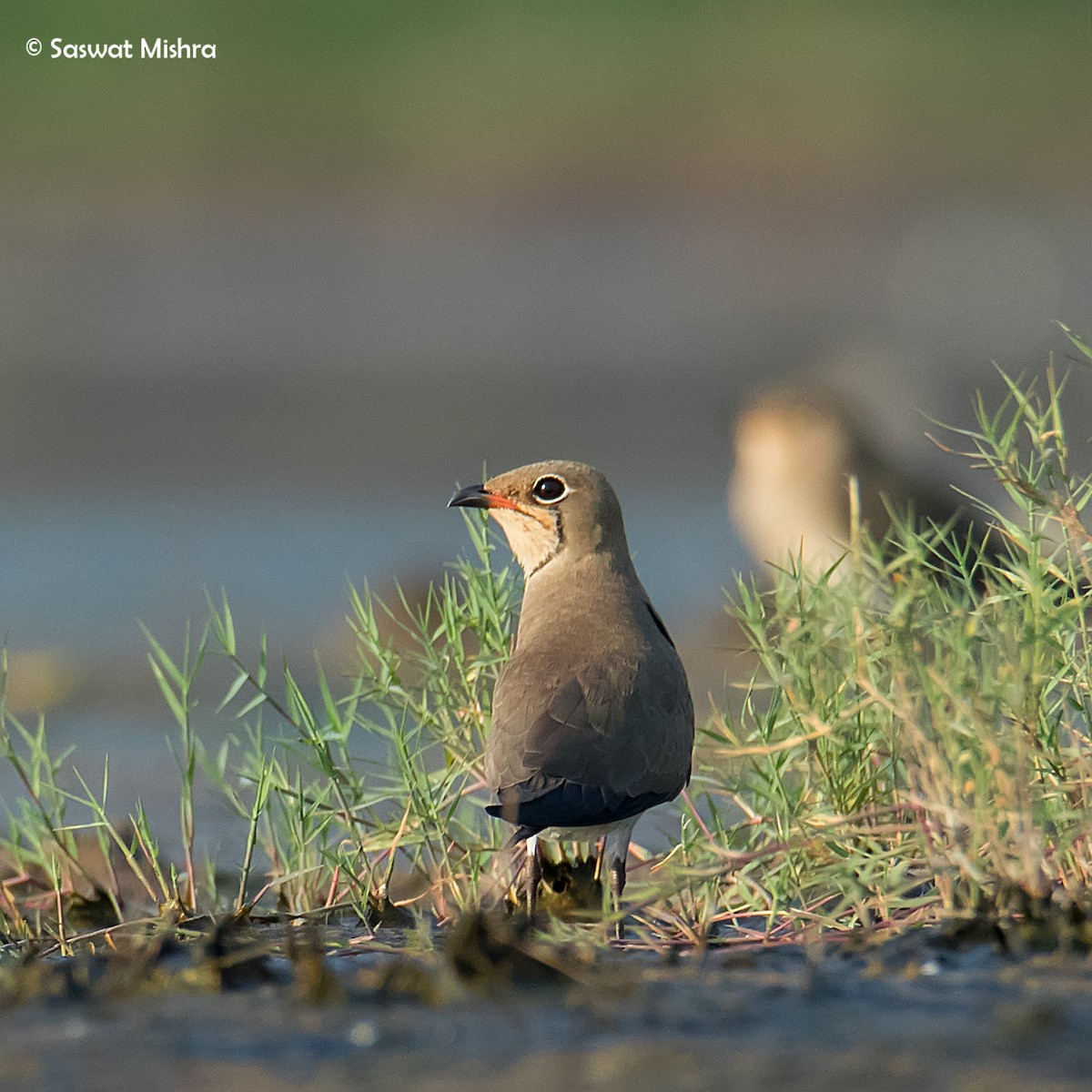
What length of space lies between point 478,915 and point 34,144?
1860cm

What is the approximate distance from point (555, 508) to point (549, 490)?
0.05 metres

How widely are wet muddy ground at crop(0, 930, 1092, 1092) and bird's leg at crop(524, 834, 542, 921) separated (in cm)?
75

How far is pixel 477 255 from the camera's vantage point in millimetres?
20000

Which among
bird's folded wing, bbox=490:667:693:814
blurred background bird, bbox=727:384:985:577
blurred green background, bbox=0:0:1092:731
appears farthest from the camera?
blurred green background, bbox=0:0:1092:731

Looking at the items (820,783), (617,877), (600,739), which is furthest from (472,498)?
(820,783)

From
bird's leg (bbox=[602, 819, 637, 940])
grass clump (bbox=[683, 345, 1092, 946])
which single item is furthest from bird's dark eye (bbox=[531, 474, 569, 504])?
bird's leg (bbox=[602, 819, 637, 940])

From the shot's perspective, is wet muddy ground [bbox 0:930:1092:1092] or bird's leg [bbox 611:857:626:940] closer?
wet muddy ground [bbox 0:930:1092:1092]

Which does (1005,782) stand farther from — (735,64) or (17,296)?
(735,64)

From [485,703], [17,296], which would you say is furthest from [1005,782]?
[17,296]

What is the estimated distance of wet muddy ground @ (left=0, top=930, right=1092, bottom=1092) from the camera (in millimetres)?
3043

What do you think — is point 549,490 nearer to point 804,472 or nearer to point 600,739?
point 600,739

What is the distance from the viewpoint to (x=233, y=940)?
12.5 feet

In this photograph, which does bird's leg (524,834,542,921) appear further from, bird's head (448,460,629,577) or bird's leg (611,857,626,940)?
bird's head (448,460,629,577)

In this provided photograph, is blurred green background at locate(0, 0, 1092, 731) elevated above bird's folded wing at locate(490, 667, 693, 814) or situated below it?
above
